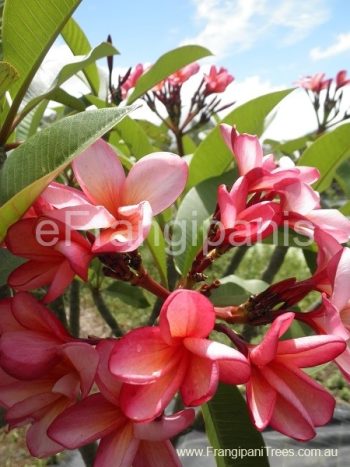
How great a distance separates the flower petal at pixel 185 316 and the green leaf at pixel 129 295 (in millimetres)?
1339

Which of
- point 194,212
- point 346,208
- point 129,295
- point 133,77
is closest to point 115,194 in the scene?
point 194,212

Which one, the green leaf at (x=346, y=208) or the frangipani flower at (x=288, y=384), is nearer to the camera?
the frangipani flower at (x=288, y=384)

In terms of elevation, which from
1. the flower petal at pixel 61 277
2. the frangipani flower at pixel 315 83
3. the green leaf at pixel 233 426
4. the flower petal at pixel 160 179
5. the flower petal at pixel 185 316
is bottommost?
the green leaf at pixel 233 426

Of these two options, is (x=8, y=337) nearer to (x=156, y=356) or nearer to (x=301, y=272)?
(x=156, y=356)

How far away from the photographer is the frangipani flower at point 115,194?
0.56 metres

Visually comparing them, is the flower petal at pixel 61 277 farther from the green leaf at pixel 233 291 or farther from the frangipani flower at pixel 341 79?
the frangipani flower at pixel 341 79

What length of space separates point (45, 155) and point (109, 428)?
0.99ft

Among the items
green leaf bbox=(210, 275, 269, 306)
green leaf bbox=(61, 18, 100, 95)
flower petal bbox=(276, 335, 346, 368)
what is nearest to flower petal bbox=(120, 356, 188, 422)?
flower petal bbox=(276, 335, 346, 368)

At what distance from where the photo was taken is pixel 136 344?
0.53 m

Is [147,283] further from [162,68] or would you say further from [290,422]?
[162,68]

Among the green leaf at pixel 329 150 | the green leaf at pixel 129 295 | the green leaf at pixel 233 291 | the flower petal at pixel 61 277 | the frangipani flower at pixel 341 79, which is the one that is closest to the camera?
the flower petal at pixel 61 277

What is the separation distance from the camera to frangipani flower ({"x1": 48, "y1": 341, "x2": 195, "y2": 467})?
54 cm

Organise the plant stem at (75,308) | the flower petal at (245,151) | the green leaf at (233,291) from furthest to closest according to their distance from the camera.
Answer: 1. the plant stem at (75,308)
2. the green leaf at (233,291)
3. the flower petal at (245,151)

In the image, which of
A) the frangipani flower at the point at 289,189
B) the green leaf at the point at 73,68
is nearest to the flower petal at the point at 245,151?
the frangipani flower at the point at 289,189
